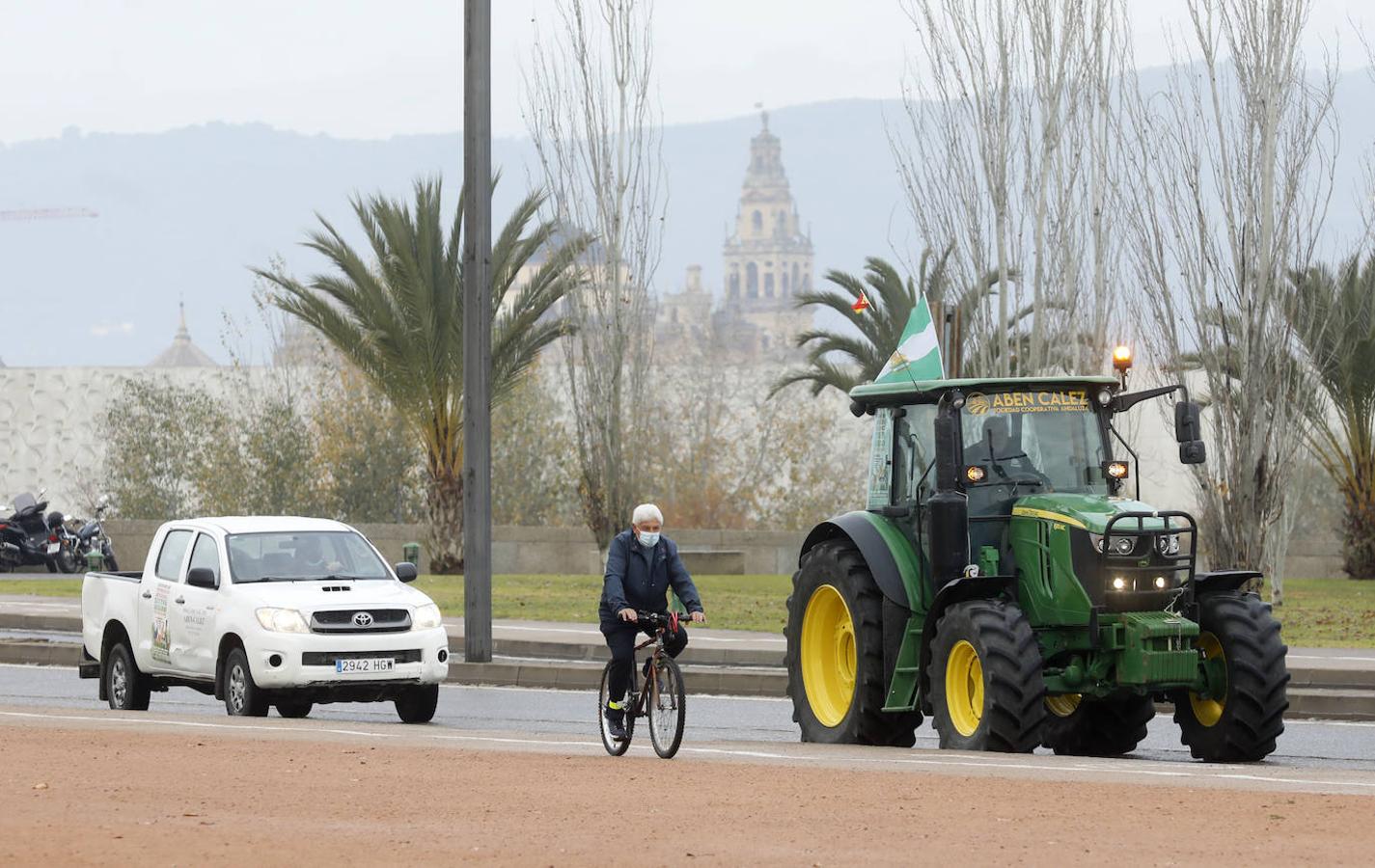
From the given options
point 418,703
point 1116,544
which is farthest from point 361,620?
point 1116,544

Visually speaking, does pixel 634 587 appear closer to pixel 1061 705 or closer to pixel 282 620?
pixel 1061 705

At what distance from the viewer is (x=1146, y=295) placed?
3141cm

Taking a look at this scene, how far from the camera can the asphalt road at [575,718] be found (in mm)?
15469

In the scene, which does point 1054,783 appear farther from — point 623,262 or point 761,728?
point 623,262

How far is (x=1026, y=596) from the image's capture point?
47.5 feet

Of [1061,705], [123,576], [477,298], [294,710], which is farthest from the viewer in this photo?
[477,298]

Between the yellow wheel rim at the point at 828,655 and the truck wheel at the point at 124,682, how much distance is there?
5891mm

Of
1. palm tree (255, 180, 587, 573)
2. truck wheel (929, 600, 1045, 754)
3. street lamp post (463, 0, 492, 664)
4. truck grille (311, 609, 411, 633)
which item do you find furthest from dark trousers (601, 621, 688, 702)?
palm tree (255, 180, 587, 573)

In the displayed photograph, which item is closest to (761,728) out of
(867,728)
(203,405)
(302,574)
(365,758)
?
(867,728)

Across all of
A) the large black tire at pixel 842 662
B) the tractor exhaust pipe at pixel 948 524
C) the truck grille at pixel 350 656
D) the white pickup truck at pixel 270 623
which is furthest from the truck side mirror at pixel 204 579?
the tractor exhaust pipe at pixel 948 524

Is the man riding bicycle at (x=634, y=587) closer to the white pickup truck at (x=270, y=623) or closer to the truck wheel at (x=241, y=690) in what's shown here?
the white pickup truck at (x=270, y=623)

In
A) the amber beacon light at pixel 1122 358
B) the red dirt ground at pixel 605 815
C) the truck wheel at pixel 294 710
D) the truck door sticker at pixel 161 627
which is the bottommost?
the truck wheel at pixel 294 710

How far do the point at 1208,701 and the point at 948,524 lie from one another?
1.99m

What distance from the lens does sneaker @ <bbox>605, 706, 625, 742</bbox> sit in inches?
535
